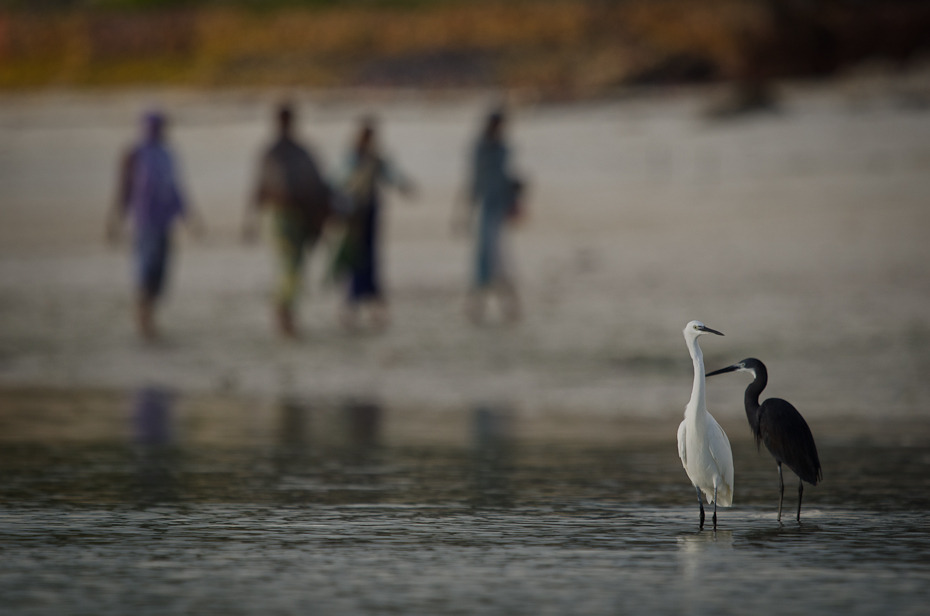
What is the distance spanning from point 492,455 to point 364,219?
7.32 m

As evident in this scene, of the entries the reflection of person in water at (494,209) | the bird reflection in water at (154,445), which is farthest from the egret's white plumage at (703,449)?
the reflection of person in water at (494,209)

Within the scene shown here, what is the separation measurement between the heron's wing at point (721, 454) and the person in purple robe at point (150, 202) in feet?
32.1

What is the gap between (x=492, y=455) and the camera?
10.7 metres

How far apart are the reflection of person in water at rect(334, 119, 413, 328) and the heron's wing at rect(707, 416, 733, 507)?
9741 millimetres

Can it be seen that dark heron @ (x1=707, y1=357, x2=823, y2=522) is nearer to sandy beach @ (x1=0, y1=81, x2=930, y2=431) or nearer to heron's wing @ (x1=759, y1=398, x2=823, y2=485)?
heron's wing @ (x1=759, y1=398, x2=823, y2=485)

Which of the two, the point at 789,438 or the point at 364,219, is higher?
the point at 364,219

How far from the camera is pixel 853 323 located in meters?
17.0

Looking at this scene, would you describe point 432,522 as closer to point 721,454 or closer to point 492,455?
point 721,454

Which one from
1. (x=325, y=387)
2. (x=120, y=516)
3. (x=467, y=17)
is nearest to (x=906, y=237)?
(x=325, y=387)

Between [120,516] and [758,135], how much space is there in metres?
25.6

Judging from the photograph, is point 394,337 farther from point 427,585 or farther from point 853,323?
point 427,585

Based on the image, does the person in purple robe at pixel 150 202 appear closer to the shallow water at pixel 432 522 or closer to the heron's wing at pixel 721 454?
the shallow water at pixel 432 522

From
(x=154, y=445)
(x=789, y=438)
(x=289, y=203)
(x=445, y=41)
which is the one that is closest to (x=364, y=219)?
(x=289, y=203)

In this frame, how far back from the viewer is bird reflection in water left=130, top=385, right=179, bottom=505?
30.2 feet
